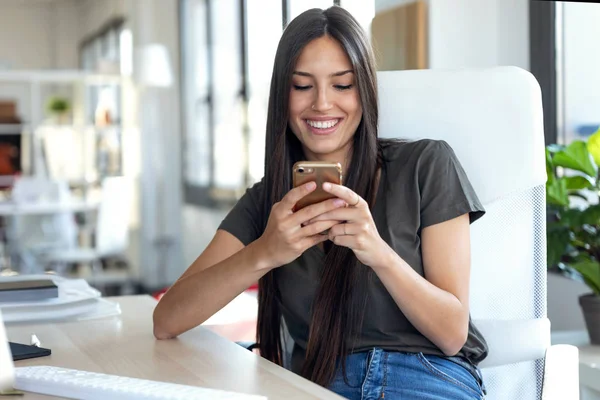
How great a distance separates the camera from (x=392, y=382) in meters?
1.39

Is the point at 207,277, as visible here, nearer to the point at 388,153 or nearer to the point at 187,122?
the point at 388,153

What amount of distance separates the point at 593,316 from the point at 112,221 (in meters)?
4.64

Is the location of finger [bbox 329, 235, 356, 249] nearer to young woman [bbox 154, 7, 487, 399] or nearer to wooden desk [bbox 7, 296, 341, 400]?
young woman [bbox 154, 7, 487, 399]

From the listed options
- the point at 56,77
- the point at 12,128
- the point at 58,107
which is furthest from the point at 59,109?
the point at 56,77

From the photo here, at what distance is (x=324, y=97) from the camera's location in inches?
59.8

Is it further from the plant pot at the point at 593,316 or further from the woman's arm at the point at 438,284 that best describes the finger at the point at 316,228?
the plant pot at the point at 593,316

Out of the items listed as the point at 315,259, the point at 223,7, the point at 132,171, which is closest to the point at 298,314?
the point at 315,259

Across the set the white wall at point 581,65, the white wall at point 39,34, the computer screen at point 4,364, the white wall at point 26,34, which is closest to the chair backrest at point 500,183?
the computer screen at point 4,364

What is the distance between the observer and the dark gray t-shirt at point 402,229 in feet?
4.77

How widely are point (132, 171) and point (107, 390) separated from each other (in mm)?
6753

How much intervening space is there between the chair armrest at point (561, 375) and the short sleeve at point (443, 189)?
0.88ft

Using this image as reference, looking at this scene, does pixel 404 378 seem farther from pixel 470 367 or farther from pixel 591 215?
pixel 591 215

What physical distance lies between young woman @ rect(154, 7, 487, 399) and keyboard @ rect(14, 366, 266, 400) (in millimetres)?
325

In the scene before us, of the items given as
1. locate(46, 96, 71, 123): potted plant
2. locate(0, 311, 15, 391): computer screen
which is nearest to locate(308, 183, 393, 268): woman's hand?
locate(0, 311, 15, 391): computer screen
